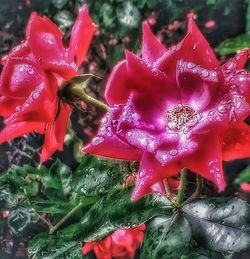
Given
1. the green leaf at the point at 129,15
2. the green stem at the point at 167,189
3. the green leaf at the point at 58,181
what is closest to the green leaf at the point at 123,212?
the green stem at the point at 167,189

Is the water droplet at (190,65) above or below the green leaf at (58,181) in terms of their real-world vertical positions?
above

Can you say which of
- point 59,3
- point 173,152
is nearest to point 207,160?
point 173,152

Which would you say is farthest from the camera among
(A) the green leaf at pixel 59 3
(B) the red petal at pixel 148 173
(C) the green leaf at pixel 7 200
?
(A) the green leaf at pixel 59 3

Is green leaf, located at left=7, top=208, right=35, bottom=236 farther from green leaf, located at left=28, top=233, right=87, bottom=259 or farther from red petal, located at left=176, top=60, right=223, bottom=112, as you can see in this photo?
red petal, located at left=176, top=60, right=223, bottom=112

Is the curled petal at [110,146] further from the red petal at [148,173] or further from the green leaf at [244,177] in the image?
the green leaf at [244,177]

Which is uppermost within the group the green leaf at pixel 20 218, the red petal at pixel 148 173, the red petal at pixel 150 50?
the red petal at pixel 150 50

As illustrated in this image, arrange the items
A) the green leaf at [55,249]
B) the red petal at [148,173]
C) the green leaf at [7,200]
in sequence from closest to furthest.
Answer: the red petal at [148,173], the green leaf at [55,249], the green leaf at [7,200]

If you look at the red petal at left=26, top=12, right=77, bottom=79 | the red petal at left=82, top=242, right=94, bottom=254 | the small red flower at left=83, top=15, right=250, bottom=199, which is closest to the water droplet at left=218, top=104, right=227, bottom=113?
the small red flower at left=83, top=15, right=250, bottom=199
